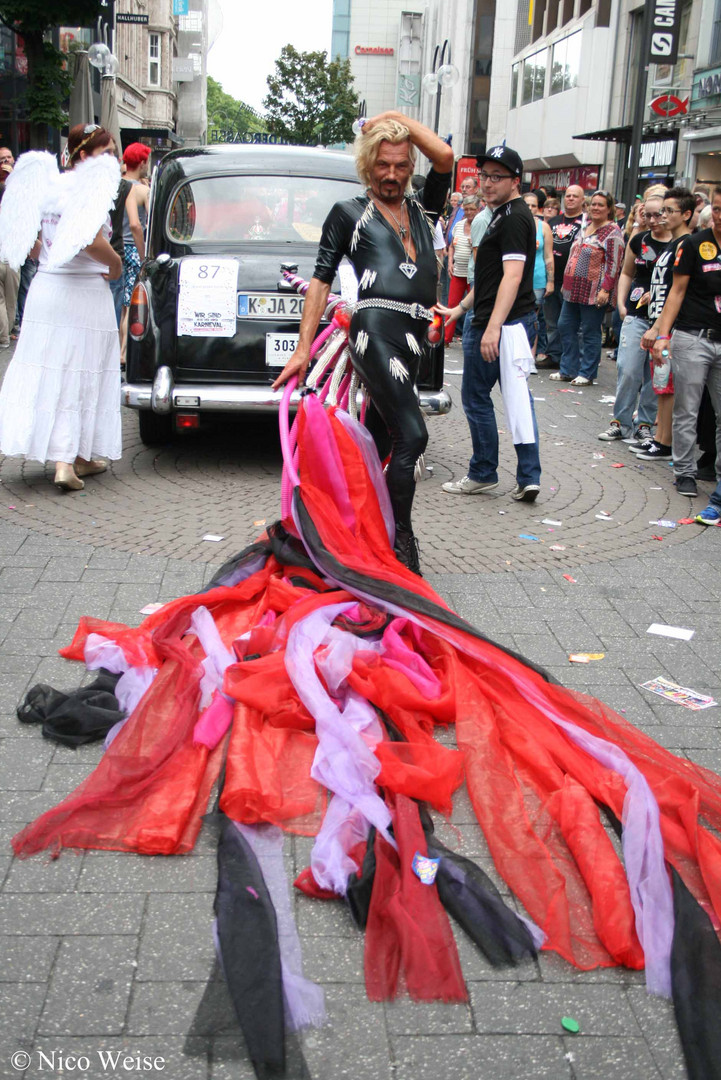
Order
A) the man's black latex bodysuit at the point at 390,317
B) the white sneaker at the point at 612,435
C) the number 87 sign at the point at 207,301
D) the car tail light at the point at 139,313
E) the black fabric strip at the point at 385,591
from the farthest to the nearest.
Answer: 1. the white sneaker at the point at 612,435
2. the car tail light at the point at 139,313
3. the number 87 sign at the point at 207,301
4. the man's black latex bodysuit at the point at 390,317
5. the black fabric strip at the point at 385,591

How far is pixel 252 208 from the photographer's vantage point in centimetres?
785

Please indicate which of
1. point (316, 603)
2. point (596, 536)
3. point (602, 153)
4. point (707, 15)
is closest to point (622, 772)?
point (316, 603)

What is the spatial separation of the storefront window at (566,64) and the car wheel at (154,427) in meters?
31.1

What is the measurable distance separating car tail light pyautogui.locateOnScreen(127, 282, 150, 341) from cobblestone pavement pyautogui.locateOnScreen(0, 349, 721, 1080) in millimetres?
975

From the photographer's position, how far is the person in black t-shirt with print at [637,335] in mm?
8867

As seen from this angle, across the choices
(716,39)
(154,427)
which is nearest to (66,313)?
(154,427)

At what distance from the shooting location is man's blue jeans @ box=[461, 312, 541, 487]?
692cm

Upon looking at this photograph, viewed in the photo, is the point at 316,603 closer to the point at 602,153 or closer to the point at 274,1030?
the point at 274,1030

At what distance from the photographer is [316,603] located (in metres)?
4.15

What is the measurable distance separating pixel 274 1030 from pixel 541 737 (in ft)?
4.89

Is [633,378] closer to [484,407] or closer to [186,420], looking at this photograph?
[484,407]

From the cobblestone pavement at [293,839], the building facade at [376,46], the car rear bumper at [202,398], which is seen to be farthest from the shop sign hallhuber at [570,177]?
the building facade at [376,46]

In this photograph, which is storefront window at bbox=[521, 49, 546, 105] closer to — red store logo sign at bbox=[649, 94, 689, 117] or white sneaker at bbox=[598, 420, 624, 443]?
red store logo sign at bbox=[649, 94, 689, 117]

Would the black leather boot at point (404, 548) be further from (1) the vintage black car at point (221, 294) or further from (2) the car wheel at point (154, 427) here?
(2) the car wheel at point (154, 427)
